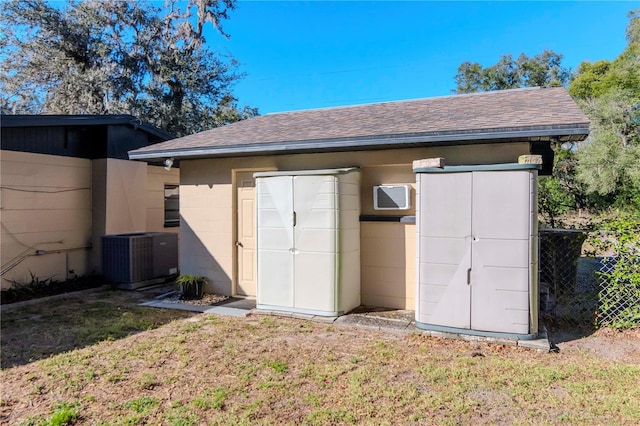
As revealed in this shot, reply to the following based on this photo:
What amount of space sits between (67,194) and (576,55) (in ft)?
104

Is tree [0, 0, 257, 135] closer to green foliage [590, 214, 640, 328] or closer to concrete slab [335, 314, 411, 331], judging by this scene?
concrete slab [335, 314, 411, 331]

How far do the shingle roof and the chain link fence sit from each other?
1.50 meters

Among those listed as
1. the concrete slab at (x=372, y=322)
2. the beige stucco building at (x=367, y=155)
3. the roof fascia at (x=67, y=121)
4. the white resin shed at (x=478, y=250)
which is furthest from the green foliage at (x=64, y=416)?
the roof fascia at (x=67, y=121)

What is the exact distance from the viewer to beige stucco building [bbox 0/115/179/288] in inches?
265

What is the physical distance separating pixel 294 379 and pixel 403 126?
3.64 meters

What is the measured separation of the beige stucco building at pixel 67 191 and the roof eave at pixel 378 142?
1.45m

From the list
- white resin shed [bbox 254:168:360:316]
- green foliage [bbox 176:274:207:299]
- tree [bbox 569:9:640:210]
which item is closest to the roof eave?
white resin shed [bbox 254:168:360:316]

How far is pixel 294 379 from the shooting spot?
3498mm

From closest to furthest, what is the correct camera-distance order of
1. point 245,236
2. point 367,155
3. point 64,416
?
point 64,416, point 367,155, point 245,236

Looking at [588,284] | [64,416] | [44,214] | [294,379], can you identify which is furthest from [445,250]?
[44,214]

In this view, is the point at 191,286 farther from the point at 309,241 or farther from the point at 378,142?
the point at 378,142

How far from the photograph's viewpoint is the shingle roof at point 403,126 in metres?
4.62

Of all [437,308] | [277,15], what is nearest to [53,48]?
[277,15]

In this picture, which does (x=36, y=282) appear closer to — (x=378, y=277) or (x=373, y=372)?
(x=378, y=277)
